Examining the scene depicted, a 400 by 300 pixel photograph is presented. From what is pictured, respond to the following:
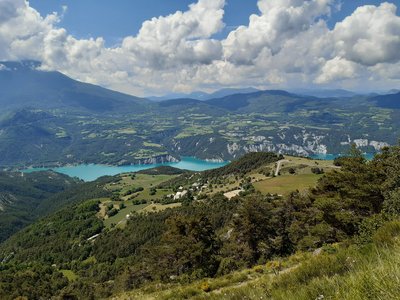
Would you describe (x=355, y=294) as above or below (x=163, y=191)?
above

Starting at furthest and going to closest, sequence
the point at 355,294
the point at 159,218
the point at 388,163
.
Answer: the point at 159,218, the point at 388,163, the point at 355,294

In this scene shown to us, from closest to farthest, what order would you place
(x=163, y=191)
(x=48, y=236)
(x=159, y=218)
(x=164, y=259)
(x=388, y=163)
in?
(x=388, y=163), (x=164, y=259), (x=159, y=218), (x=48, y=236), (x=163, y=191)

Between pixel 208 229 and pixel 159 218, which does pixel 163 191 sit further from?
pixel 208 229

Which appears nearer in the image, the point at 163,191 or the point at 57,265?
the point at 57,265

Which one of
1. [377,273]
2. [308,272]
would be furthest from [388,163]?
[377,273]

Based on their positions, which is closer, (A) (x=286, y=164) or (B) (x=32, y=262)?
(B) (x=32, y=262)

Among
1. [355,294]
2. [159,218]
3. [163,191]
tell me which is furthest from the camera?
[163,191]

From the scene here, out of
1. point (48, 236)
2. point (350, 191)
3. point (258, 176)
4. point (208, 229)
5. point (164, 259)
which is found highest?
point (350, 191)

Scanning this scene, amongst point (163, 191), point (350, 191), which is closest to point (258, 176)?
point (163, 191)

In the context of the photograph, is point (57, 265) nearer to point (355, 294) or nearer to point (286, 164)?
point (286, 164)
